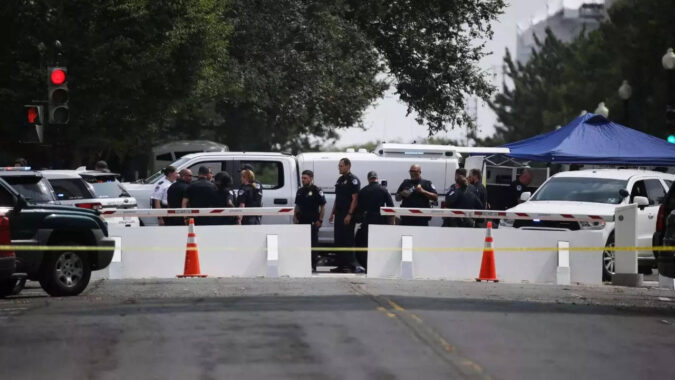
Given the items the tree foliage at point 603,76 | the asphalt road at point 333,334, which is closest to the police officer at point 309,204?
the asphalt road at point 333,334

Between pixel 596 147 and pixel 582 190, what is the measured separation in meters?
6.27

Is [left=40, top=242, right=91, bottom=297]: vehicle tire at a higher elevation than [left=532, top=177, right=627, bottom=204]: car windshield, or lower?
lower

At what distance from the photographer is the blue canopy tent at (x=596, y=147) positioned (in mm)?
30156

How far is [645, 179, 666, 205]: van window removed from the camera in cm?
2472

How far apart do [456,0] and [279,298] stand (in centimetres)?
3302

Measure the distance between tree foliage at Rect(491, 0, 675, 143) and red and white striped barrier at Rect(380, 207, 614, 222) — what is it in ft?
56.1

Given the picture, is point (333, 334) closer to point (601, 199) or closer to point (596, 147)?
point (601, 199)

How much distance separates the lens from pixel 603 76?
249 feet

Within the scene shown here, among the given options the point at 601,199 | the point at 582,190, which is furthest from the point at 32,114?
the point at 601,199

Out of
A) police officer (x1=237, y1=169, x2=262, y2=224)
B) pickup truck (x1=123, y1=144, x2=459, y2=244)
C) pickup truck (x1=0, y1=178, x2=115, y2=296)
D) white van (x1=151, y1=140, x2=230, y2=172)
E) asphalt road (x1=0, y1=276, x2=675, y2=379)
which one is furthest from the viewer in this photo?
white van (x1=151, y1=140, x2=230, y2=172)

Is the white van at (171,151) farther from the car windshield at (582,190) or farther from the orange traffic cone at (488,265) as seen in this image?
the orange traffic cone at (488,265)

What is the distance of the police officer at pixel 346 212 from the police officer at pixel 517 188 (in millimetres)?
8099

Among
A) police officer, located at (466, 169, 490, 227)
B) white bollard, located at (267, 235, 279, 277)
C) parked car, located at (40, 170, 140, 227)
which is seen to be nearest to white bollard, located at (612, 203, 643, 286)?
police officer, located at (466, 169, 490, 227)

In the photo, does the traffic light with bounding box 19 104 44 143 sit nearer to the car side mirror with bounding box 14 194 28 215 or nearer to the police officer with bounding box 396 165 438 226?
the police officer with bounding box 396 165 438 226
